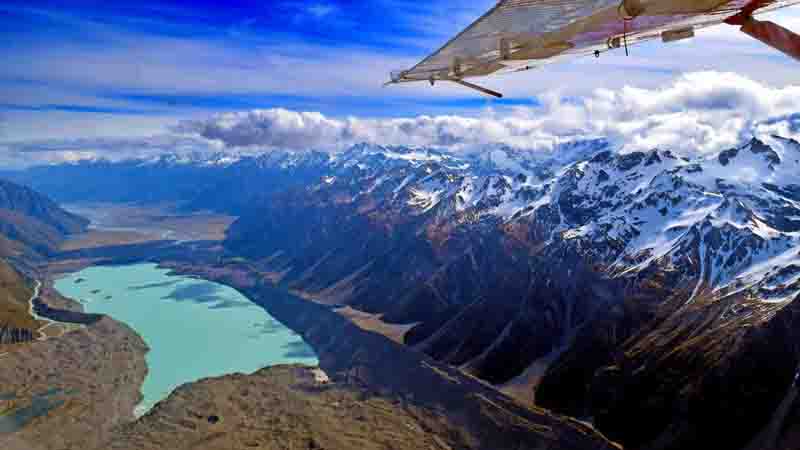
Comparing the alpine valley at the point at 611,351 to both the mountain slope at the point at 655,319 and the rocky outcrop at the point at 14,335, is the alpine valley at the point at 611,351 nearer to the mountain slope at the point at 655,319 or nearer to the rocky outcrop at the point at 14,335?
the mountain slope at the point at 655,319

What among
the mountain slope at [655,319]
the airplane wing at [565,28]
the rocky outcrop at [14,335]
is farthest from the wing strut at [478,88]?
the rocky outcrop at [14,335]

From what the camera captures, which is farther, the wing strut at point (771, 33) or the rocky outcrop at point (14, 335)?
the rocky outcrop at point (14, 335)

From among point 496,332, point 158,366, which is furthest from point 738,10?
point 158,366

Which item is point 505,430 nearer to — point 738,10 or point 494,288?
point 494,288

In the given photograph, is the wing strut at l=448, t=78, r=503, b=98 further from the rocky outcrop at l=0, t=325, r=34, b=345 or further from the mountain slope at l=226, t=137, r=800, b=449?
the rocky outcrop at l=0, t=325, r=34, b=345

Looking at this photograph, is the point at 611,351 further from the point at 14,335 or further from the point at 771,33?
the point at 14,335

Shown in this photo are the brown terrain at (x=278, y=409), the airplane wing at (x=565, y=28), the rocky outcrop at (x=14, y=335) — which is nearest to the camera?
the airplane wing at (x=565, y=28)
